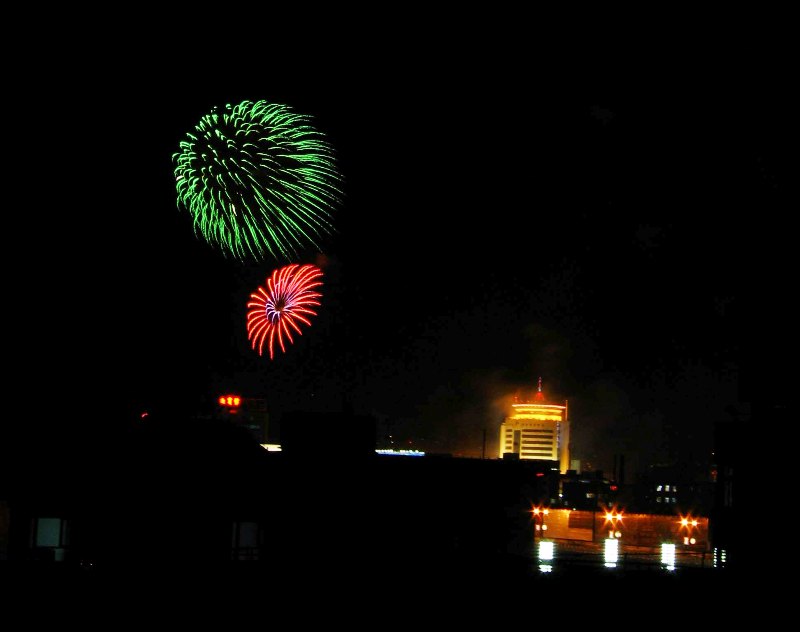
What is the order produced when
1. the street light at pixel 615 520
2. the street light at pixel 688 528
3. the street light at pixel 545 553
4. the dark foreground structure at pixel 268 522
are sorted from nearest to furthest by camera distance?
the dark foreground structure at pixel 268 522
the street light at pixel 545 553
the street light at pixel 615 520
the street light at pixel 688 528

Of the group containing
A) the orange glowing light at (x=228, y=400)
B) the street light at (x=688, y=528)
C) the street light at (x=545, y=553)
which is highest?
the orange glowing light at (x=228, y=400)

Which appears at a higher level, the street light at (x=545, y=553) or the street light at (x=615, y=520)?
the street light at (x=545, y=553)

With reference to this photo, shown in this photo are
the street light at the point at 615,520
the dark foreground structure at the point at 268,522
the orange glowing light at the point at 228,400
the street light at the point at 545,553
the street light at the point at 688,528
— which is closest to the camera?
the dark foreground structure at the point at 268,522

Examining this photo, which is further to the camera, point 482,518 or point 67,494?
point 482,518

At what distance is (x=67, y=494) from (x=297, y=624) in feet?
28.2

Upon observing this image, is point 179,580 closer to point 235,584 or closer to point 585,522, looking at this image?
point 235,584

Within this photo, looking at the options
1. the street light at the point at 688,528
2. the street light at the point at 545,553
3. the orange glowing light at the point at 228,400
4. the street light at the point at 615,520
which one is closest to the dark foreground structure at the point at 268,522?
the street light at the point at 545,553

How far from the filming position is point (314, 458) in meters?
25.0

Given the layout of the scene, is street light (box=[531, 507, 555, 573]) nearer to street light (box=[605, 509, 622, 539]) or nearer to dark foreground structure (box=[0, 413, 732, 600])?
dark foreground structure (box=[0, 413, 732, 600])

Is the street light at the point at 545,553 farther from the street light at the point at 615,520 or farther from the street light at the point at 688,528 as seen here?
the street light at the point at 688,528

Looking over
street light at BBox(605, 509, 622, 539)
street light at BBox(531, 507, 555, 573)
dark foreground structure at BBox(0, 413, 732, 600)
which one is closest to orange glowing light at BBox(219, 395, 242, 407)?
street light at BBox(531, 507, 555, 573)

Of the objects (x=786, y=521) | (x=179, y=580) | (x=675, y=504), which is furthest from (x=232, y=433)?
(x=675, y=504)

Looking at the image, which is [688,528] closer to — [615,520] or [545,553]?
[615,520]

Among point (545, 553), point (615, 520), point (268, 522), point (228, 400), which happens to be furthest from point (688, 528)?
point (268, 522)
